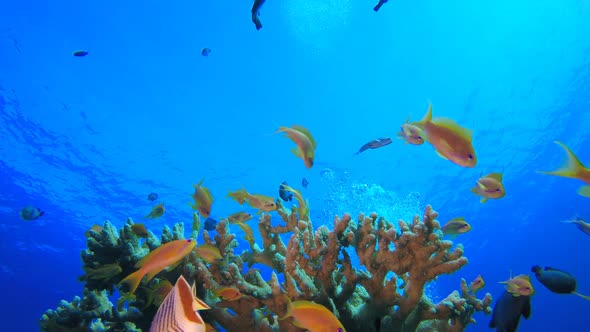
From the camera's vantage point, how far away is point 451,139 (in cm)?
276

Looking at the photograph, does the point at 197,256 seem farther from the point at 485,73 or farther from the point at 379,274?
the point at 485,73

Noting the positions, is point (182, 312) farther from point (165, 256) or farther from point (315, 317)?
point (315, 317)

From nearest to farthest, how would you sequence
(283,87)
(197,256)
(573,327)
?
1. (197,256)
2. (283,87)
3. (573,327)

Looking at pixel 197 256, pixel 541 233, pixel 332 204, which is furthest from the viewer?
pixel 541 233

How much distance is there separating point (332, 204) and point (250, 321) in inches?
1024

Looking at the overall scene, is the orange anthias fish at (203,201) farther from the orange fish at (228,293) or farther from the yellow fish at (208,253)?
the orange fish at (228,293)

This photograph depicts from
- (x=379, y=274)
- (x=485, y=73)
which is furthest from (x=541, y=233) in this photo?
(x=379, y=274)

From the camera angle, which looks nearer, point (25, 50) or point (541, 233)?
point (25, 50)

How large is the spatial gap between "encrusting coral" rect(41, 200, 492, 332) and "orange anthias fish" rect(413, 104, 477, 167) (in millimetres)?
570

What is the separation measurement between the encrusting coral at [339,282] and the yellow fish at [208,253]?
0.30ft

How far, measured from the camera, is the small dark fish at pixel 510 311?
303cm

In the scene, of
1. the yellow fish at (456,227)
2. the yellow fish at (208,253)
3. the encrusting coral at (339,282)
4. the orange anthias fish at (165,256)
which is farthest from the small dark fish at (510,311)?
the orange anthias fish at (165,256)

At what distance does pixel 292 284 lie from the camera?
3.07 metres

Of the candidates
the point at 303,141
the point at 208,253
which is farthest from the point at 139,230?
the point at 303,141
